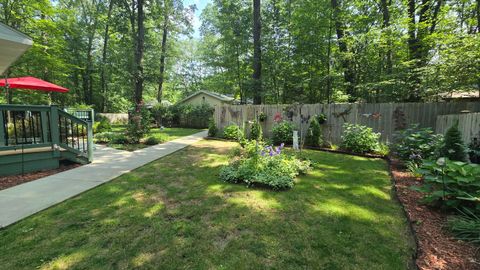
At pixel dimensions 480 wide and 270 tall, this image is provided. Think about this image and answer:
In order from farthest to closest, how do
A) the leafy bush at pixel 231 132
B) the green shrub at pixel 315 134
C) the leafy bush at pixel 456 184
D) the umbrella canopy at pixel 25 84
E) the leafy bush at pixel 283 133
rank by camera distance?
A: the leafy bush at pixel 231 132, the leafy bush at pixel 283 133, the green shrub at pixel 315 134, the umbrella canopy at pixel 25 84, the leafy bush at pixel 456 184

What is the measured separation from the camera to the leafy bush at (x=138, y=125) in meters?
8.45

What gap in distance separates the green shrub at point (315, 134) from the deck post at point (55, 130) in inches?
295

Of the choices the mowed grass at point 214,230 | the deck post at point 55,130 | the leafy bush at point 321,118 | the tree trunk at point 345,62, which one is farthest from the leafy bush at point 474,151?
the deck post at point 55,130

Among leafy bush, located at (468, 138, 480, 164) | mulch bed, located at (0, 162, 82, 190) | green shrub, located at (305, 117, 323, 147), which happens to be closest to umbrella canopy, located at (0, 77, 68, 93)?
mulch bed, located at (0, 162, 82, 190)

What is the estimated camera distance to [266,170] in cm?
416

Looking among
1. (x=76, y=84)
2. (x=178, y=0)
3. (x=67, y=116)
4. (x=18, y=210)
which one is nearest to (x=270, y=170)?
(x=18, y=210)

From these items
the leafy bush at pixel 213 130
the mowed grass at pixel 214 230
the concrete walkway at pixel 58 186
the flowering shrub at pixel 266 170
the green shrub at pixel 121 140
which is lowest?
the mowed grass at pixel 214 230

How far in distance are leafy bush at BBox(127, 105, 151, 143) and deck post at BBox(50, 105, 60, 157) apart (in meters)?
3.52

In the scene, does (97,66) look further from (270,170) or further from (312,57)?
(270,170)

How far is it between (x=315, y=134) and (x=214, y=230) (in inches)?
251

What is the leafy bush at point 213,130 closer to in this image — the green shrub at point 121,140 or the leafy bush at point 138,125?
the leafy bush at point 138,125

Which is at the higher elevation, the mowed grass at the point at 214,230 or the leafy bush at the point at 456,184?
the leafy bush at the point at 456,184

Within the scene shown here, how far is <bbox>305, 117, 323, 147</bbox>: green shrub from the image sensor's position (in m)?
7.86

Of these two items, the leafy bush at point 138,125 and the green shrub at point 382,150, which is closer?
the green shrub at point 382,150
